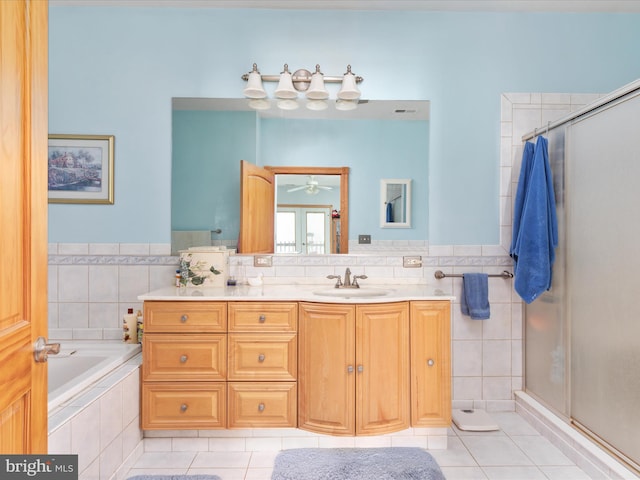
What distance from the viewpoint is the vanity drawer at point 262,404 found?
209 centimetres

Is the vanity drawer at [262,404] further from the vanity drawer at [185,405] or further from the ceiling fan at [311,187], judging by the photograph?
the ceiling fan at [311,187]

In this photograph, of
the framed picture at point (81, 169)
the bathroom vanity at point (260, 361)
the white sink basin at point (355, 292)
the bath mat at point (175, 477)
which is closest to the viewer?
the bath mat at point (175, 477)

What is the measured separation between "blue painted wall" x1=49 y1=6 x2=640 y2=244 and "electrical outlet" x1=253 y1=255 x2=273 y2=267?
0.61m

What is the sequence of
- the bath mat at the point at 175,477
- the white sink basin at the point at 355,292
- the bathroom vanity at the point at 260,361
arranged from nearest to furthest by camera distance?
1. the bath mat at the point at 175,477
2. the bathroom vanity at the point at 260,361
3. the white sink basin at the point at 355,292

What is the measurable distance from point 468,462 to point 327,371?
83 centimetres

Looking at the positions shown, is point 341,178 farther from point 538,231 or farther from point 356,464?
point 356,464

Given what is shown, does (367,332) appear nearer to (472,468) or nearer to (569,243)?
(472,468)

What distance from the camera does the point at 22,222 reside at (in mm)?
936

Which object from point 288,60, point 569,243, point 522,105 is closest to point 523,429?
point 569,243

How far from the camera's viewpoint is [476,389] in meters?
2.62

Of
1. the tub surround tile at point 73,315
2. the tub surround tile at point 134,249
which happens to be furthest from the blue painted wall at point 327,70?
the tub surround tile at point 73,315

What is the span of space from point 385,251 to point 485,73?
52.2 inches

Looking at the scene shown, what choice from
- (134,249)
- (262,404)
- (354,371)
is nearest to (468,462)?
(354,371)

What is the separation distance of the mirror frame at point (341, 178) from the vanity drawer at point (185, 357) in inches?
38.8
